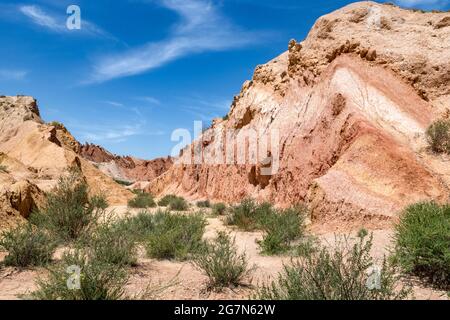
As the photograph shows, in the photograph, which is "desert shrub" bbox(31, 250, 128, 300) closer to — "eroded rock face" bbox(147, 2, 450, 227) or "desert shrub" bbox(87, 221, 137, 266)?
"desert shrub" bbox(87, 221, 137, 266)

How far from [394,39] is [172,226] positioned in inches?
531

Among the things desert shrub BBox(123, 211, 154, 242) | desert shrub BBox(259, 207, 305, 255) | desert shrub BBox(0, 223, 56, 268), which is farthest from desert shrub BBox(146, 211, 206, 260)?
desert shrub BBox(0, 223, 56, 268)

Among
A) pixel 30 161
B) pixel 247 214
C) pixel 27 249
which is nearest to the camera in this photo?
pixel 27 249

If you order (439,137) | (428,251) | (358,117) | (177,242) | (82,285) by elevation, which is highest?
(358,117)

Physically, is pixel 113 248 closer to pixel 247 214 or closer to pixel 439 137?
pixel 247 214

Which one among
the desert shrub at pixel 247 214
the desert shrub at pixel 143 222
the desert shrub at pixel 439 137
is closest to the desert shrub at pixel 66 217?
the desert shrub at pixel 143 222

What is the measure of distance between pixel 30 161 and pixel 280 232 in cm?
1696

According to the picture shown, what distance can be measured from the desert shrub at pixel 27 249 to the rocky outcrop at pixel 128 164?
275 ft

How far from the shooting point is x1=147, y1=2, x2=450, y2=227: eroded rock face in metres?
10.8

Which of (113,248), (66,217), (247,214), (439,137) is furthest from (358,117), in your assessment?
(113,248)

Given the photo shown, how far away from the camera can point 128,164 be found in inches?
3944

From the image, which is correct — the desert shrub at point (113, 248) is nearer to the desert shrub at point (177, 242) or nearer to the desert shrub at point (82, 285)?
the desert shrub at point (177, 242)

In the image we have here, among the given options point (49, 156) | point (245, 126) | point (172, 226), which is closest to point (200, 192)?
point (245, 126)

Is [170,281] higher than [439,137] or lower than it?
lower
